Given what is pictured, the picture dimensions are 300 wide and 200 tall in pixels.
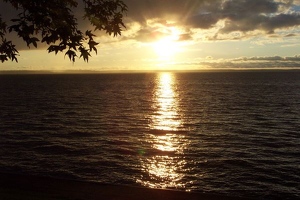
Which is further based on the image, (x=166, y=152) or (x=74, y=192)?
(x=166, y=152)

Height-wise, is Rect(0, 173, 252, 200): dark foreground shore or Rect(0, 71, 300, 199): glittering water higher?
Rect(0, 173, 252, 200): dark foreground shore

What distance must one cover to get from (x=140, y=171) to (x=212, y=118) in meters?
29.9

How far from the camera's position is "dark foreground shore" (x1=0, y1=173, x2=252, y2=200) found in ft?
44.1

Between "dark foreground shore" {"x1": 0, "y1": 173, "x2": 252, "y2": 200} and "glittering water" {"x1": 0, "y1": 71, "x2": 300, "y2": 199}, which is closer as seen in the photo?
"dark foreground shore" {"x1": 0, "y1": 173, "x2": 252, "y2": 200}

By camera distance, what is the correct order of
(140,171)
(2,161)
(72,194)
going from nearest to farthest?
(72,194) < (140,171) < (2,161)

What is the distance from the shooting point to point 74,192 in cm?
1407

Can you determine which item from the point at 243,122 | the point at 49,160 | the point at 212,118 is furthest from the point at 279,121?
the point at 49,160

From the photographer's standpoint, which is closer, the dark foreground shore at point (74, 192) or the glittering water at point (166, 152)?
the dark foreground shore at point (74, 192)

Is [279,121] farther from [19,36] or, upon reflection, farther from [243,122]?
[19,36]

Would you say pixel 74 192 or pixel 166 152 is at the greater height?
pixel 74 192

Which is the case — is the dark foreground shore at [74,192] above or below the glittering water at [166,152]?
above

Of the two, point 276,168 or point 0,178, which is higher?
point 0,178

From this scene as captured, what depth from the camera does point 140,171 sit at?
26172 millimetres

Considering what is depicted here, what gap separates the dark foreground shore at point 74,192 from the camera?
44.1 ft
